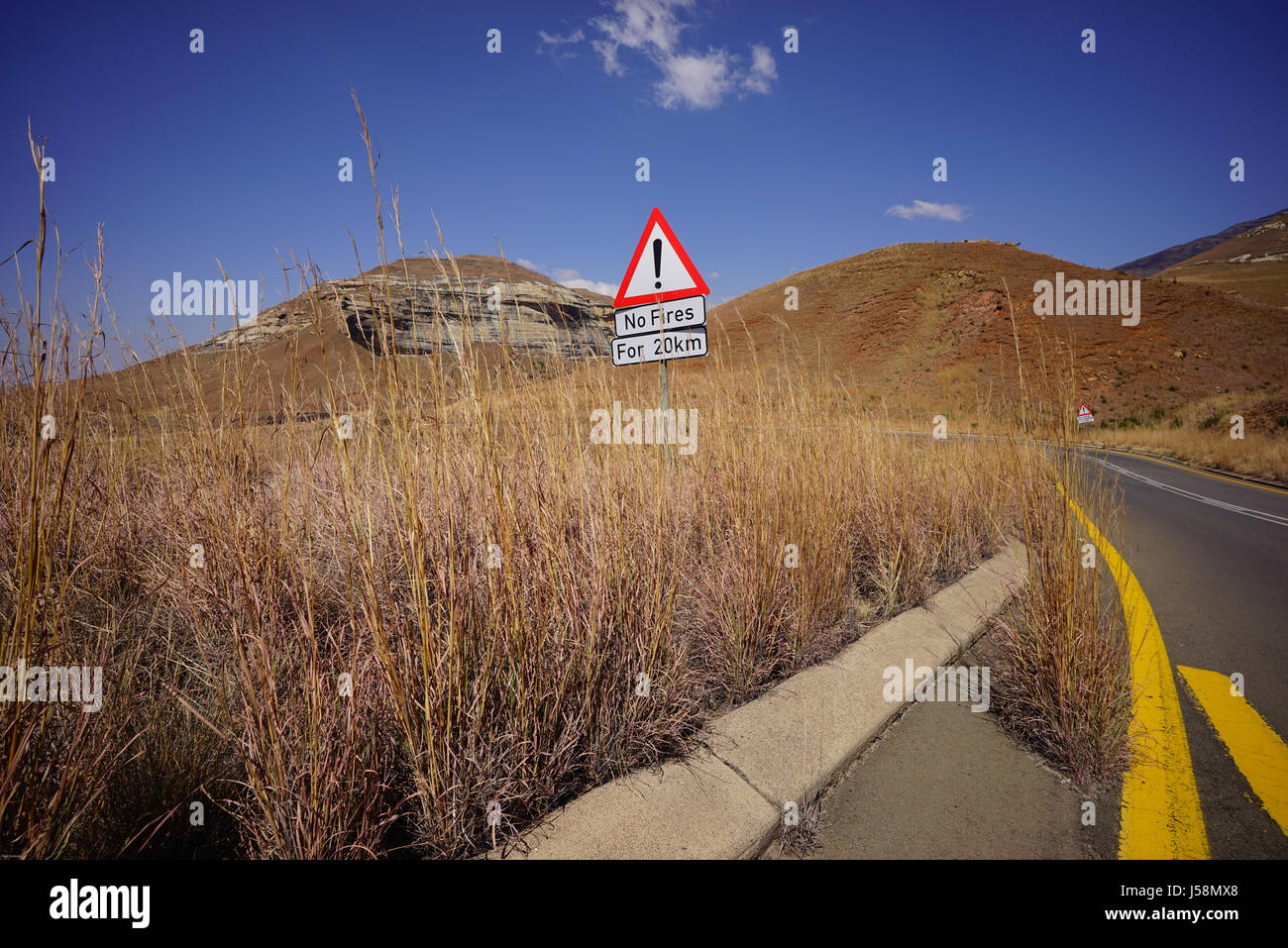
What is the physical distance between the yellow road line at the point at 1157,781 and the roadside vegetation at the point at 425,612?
0.14 meters

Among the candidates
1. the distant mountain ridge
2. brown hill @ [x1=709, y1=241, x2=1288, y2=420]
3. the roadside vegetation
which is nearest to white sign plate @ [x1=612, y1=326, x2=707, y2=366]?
the roadside vegetation

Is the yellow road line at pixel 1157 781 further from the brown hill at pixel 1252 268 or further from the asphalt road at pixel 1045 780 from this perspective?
the brown hill at pixel 1252 268

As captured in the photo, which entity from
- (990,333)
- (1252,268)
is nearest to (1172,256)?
(1252,268)

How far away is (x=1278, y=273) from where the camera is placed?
74312 millimetres

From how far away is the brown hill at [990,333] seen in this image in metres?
29.0

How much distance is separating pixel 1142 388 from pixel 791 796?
4021 cm

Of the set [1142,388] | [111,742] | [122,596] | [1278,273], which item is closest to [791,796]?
[111,742]

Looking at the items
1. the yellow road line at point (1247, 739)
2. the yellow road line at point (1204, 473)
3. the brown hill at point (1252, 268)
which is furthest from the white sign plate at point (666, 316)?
the brown hill at point (1252, 268)

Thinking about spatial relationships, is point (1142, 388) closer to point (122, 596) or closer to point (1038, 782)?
point (1038, 782)

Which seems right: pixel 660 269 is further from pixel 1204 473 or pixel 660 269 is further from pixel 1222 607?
pixel 1204 473

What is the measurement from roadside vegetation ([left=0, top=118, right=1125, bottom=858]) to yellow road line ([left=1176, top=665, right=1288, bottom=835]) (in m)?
0.44

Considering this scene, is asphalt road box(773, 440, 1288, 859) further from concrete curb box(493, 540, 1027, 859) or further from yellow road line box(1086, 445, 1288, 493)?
yellow road line box(1086, 445, 1288, 493)

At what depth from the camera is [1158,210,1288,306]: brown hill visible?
205 feet

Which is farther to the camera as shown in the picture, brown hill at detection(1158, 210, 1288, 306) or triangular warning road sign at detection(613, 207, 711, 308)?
brown hill at detection(1158, 210, 1288, 306)
